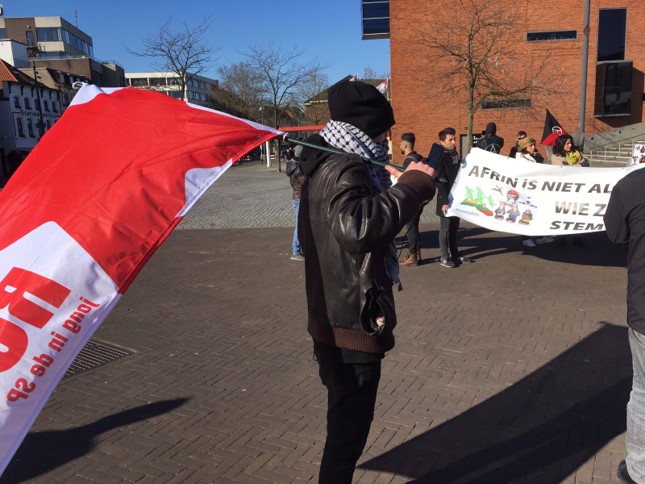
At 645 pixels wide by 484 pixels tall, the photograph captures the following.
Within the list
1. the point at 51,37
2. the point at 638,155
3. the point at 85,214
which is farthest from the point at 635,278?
the point at 51,37

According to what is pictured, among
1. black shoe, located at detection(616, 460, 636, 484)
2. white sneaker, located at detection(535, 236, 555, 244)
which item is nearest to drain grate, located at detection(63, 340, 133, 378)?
black shoe, located at detection(616, 460, 636, 484)

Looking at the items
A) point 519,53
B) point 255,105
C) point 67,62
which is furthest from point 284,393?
point 67,62

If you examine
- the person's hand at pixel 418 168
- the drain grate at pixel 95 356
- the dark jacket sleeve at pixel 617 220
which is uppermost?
the person's hand at pixel 418 168

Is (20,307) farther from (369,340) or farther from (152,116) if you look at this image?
(369,340)

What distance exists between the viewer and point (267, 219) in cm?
1422

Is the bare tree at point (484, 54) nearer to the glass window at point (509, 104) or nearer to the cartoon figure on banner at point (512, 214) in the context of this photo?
the glass window at point (509, 104)

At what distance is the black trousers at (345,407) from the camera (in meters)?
2.44

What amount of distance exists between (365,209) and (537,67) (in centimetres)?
3070

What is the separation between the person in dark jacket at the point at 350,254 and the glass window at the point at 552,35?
30637 mm

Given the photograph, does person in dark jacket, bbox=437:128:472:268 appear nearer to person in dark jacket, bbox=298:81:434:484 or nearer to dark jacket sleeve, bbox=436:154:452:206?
dark jacket sleeve, bbox=436:154:452:206

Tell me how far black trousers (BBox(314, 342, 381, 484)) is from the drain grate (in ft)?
10.4

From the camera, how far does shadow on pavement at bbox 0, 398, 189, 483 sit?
3369mm

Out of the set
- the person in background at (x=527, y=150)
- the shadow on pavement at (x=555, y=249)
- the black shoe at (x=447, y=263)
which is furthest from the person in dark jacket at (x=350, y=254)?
the person in background at (x=527, y=150)

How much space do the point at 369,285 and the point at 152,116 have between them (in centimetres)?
110
